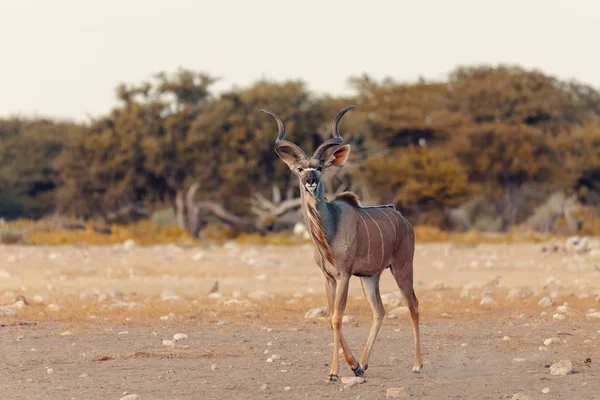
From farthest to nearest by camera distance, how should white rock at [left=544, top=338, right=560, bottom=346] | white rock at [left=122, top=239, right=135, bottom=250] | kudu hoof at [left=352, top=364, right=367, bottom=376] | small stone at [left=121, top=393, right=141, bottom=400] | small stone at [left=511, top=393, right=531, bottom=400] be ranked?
white rock at [left=122, top=239, right=135, bottom=250] → white rock at [left=544, top=338, right=560, bottom=346] → kudu hoof at [left=352, top=364, right=367, bottom=376] → small stone at [left=511, top=393, right=531, bottom=400] → small stone at [left=121, top=393, right=141, bottom=400]

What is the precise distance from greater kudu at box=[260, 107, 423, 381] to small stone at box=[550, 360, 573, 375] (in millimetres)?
1098

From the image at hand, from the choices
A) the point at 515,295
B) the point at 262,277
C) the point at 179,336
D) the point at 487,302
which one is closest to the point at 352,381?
the point at 179,336

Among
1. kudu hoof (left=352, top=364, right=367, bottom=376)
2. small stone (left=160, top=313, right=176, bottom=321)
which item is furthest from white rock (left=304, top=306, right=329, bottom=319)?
kudu hoof (left=352, top=364, right=367, bottom=376)

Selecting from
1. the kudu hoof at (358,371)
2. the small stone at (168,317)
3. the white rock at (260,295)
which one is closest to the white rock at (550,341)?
the kudu hoof at (358,371)

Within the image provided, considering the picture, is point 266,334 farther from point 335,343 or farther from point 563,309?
point 563,309

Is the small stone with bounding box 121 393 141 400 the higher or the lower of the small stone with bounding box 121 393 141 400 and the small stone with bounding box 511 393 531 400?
the higher

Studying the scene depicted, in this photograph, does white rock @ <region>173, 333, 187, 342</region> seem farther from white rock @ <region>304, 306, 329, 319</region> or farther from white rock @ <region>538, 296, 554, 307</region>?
white rock @ <region>538, 296, 554, 307</region>

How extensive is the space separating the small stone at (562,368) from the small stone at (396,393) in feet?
5.14

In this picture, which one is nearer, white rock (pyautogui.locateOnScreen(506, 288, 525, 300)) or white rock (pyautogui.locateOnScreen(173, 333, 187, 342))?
white rock (pyautogui.locateOnScreen(173, 333, 187, 342))

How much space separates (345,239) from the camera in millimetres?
9031

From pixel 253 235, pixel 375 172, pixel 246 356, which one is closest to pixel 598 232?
pixel 375 172

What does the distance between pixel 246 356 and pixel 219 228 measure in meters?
23.8

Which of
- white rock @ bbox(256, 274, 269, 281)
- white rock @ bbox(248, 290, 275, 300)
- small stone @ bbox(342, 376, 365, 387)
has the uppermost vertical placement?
small stone @ bbox(342, 376, 365, 387)

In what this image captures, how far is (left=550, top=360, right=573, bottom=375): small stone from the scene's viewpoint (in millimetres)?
8961
